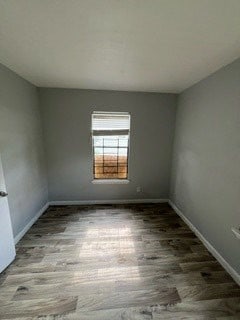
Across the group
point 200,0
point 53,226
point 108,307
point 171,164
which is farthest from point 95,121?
point 108,307

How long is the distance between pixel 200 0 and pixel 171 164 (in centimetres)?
285

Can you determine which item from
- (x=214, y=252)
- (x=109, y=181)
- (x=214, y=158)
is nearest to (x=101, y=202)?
(x=109, y=181)

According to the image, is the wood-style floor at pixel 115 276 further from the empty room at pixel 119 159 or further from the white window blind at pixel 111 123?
the white window blind at pixel 111 123

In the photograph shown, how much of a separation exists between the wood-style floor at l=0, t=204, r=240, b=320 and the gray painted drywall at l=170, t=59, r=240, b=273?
332 millimetres

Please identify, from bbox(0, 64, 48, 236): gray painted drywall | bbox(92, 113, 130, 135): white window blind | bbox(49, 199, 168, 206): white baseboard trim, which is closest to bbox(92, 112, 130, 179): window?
bbox(92, 113, 130, 135): white window blind

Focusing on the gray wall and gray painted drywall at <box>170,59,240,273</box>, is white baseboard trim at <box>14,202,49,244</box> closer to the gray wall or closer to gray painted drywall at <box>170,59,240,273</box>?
the gray wall

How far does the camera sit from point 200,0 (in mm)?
1000

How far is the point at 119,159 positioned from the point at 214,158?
6.18 ft

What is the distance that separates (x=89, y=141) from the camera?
3355mm

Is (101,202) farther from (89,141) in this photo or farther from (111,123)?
(111,123)

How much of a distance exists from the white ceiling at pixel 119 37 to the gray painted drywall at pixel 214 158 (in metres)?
0.32

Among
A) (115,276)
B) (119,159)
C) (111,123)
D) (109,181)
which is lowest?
(115,276)

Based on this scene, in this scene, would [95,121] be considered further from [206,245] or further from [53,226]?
[206,245]

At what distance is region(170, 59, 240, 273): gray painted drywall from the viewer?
1.86 m
